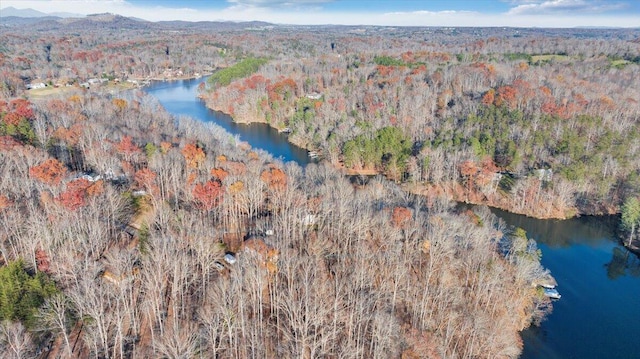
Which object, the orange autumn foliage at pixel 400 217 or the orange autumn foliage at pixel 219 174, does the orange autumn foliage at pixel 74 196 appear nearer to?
the orange autumn foliage at pixel 219 174

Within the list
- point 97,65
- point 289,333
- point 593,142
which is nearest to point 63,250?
point 289,333

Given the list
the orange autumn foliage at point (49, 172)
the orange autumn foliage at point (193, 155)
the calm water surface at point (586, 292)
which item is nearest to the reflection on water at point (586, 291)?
the calm water surface at point (586, 292)

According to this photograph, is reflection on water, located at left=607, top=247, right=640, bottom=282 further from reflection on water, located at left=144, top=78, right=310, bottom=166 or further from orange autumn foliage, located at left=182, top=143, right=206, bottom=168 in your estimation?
orange autumn foliage, located at left=182, top=143, right=206, bottom=168

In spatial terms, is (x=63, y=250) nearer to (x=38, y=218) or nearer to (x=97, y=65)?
(x=38, y=218)

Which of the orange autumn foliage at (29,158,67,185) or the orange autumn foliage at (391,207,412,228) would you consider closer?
the orange autumn foliage at (391,207,412,228)

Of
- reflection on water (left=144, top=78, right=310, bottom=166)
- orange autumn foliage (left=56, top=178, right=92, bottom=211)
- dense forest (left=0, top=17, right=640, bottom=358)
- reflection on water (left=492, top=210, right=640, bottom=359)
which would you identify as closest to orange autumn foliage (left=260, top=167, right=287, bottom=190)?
dense forest (left=0, top=17, right=640, bottom=358)

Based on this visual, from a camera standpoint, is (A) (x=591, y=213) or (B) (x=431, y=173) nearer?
(A) (x=591, y=213)

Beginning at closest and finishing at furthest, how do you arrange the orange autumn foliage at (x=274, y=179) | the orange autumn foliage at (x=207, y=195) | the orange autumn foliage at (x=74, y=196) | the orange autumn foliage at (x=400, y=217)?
the orange autumn foliage at (x=74, y=196), the orange autumn foliage at (x=400, y=217), the orange autumn foliage at (x=207, y=195), the orange autumn foliage at (x=274, y=179)
